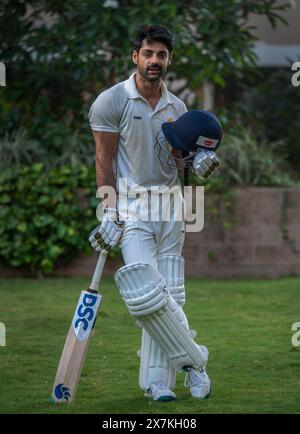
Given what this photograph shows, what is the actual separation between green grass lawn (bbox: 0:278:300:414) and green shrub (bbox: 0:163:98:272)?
0.29 m

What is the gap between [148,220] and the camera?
19.5 ft

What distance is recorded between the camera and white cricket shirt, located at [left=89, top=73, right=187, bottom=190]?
19.4 feet

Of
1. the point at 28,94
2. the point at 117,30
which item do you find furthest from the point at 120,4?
the point at 28,94

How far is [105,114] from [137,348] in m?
2.31

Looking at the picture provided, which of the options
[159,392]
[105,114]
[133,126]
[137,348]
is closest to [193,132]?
[133,126]

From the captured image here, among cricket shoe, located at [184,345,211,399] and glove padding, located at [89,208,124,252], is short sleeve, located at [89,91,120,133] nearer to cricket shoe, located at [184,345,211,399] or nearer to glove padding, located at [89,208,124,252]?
glove padding, located at [89,208,124,252]

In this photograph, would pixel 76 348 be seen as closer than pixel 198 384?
Yes

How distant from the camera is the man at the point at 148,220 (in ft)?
18.9

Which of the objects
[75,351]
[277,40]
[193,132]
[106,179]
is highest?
[277,40]

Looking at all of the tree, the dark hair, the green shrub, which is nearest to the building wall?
the tree

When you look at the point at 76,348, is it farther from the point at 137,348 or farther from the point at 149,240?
the point at 137,348
